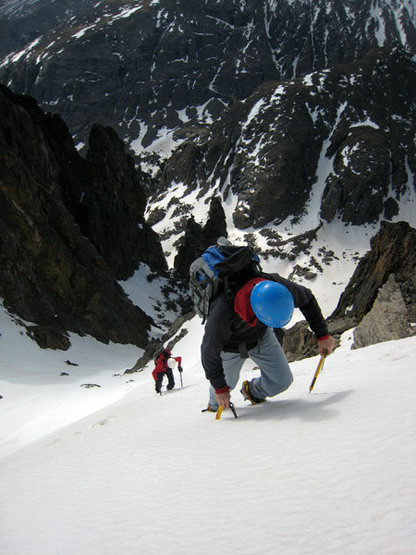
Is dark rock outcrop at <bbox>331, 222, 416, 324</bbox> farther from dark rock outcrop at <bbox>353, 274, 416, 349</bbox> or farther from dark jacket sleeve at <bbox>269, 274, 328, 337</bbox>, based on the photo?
dark jacket sleeve at <bbox>269, 274, 328, 337</bbox>

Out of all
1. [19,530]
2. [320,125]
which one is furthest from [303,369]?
[320,125]

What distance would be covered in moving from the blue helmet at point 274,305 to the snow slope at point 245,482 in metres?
0.82

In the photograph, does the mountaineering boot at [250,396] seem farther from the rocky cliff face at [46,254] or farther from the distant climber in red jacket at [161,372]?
the rocky cliff face at [46,254]

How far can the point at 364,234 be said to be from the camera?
84.1 m

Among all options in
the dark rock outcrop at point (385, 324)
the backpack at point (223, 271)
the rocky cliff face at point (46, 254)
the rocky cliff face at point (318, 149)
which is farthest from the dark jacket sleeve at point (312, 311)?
the rocky cliff face at point (318, 149)

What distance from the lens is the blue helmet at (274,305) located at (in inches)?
131

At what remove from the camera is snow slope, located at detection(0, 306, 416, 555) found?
1757 mm

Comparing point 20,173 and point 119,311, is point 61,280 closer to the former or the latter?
point 119,311

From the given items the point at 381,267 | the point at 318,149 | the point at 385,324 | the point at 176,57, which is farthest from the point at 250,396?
the point at 176,57

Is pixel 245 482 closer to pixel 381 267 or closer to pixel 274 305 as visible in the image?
pixel 274 305

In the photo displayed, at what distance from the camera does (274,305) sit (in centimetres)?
334

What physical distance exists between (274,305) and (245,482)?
1.38m

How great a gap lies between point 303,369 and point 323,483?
4.15 meters

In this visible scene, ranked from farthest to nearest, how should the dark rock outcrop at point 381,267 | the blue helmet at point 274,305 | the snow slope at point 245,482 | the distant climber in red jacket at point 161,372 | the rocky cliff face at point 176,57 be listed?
1. the rocky cliff face at point 176,57
2. the dark rock outcrop at point 381,267
3. the distant climber in red jacket at point 161,372
4. the blue helmet at point 274,305
5. the snow slope at point 245,482
